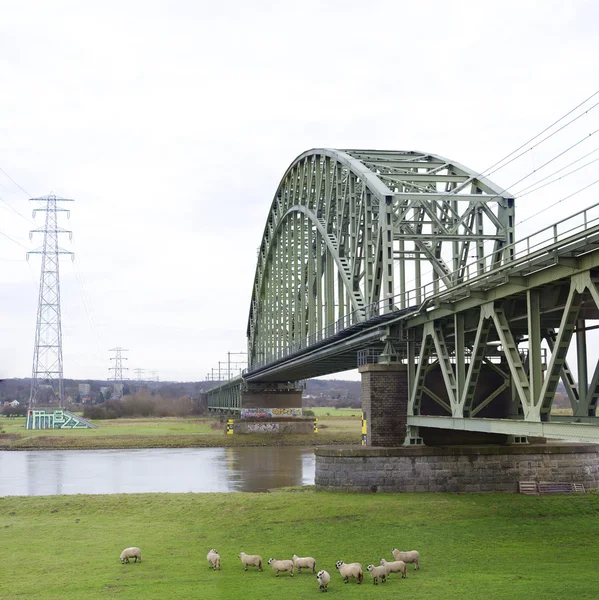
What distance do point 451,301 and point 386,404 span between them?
896 centimetres

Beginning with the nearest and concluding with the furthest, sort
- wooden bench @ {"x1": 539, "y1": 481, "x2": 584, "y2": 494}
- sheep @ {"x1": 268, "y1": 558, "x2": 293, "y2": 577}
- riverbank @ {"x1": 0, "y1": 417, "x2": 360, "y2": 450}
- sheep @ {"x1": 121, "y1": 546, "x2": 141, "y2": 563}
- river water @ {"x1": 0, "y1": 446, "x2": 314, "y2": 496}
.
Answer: sheep @ {"x1": 268, "y1": 558, "x2": 293, "y2": 577} → sheep @ {"x1": 121, "y1": 546, "x2": 141, "y2": 563} → wooden bench @ {"x1": 539, "y1": 481, "x2": 584, "y2": 494} → river water @ {"x1": 0, "y1": 446, "x2": 314, "y2": 496} → riverbank @ {"x1": 0, "y1": 417, "x2": 360, "y2": 450}

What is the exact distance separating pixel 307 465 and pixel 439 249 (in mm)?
22743

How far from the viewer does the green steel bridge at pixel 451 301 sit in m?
22.0

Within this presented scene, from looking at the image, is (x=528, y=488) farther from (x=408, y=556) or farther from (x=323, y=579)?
(x=323, y=579)

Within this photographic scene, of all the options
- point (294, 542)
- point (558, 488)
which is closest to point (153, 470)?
point (558, 488)

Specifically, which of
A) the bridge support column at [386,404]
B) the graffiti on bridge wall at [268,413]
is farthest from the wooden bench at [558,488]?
the graffiti on bridge wall at [268,413]

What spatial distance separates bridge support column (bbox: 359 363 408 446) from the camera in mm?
36656

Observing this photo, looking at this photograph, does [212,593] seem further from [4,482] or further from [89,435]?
[89,435]

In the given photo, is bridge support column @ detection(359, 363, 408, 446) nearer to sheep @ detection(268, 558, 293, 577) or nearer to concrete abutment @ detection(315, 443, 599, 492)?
concrete abutment @ detection(315, 443, 599, 492)

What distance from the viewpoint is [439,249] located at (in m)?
45.8

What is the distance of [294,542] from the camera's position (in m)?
25.5

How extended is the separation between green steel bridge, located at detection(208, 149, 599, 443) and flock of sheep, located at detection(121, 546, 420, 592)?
16.3 feet

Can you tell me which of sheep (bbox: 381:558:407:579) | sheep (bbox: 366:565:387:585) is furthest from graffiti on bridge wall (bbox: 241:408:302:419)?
sheep (bbox: 366:565:387:585)

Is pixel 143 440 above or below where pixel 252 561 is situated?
→ below
